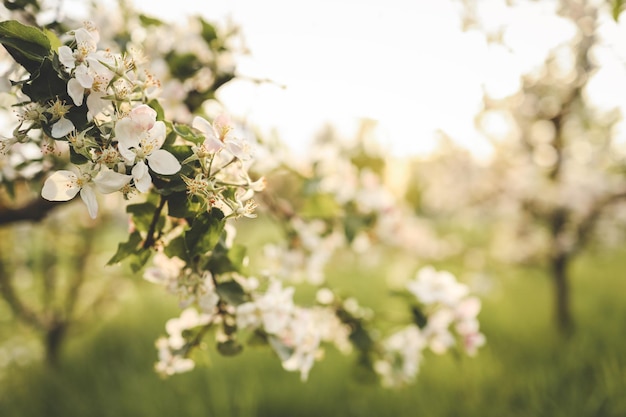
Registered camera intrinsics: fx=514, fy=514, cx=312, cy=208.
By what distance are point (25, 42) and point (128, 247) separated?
0.34m

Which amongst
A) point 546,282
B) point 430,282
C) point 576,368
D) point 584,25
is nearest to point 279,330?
point 430,282

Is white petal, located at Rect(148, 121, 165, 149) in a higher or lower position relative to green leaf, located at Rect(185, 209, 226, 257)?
higher

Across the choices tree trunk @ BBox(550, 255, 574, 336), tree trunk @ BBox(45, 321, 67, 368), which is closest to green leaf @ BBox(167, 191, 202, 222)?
tree trunk @ BBox(45, 321, 67, 368)

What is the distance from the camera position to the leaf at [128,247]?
2.74ft

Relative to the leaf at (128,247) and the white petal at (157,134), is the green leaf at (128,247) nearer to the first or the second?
the leaf at (128,247)

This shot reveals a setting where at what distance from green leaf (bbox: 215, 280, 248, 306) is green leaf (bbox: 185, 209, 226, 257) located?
0.19 m

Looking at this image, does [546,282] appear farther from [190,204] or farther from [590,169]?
[190,204]

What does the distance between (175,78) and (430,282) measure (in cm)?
94

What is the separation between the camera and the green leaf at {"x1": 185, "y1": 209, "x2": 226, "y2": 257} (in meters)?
0.75

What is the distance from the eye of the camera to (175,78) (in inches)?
55.7

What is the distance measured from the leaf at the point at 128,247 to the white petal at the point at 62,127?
223mm

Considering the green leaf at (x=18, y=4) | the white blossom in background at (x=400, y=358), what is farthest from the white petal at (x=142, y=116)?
the white blossom in background at (x=400, y=358)

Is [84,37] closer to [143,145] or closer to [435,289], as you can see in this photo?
[143,145]

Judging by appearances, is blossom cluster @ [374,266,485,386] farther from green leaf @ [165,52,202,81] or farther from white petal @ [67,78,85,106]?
white petal @ [67,78,85,106]
